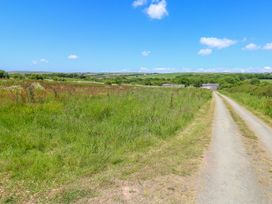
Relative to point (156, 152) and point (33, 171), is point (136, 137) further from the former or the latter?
point (33, 171)

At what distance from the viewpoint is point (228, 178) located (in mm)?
5496

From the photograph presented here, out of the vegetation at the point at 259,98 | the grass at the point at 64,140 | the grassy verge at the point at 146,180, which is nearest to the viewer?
the grassy verge at the point at 146,180

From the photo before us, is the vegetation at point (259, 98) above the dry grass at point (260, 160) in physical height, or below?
below

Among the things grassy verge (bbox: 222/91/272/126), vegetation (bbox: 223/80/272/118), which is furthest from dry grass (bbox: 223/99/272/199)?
vegetation (bbox: 223/80/272/118)

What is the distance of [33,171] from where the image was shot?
538 centimetres

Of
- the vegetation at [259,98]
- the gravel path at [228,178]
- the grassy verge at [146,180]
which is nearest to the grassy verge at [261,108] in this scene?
the vegetation at [259,98]

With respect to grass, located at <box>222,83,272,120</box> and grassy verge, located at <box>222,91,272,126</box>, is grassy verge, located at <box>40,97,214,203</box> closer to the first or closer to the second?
grassy verge, located at <box>222,91,272,126</box>

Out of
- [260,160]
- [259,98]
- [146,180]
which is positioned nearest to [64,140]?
[146,180]

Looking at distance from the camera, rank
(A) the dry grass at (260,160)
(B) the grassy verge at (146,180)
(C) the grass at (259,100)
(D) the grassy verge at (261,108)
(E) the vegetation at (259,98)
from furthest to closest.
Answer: (E) the vegetation at (259,98) < (C) the grass at (259,100) < (D) the grassy verge at (261,108) < (A) the dry grass at (260,160) < (B) the grassy verge at (146,180)

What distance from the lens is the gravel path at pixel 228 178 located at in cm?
454

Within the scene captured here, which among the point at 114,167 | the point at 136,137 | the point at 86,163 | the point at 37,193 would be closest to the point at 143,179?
the point at 114,167

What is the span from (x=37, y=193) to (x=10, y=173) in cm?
119

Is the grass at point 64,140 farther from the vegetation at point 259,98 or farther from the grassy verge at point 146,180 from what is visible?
the vegetation at point 259,98

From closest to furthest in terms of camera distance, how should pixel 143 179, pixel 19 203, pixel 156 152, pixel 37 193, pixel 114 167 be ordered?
pixel 19 203 → pixel 37 193 → pixel 143 179 → pixel 114 167 → pixel 156 152
